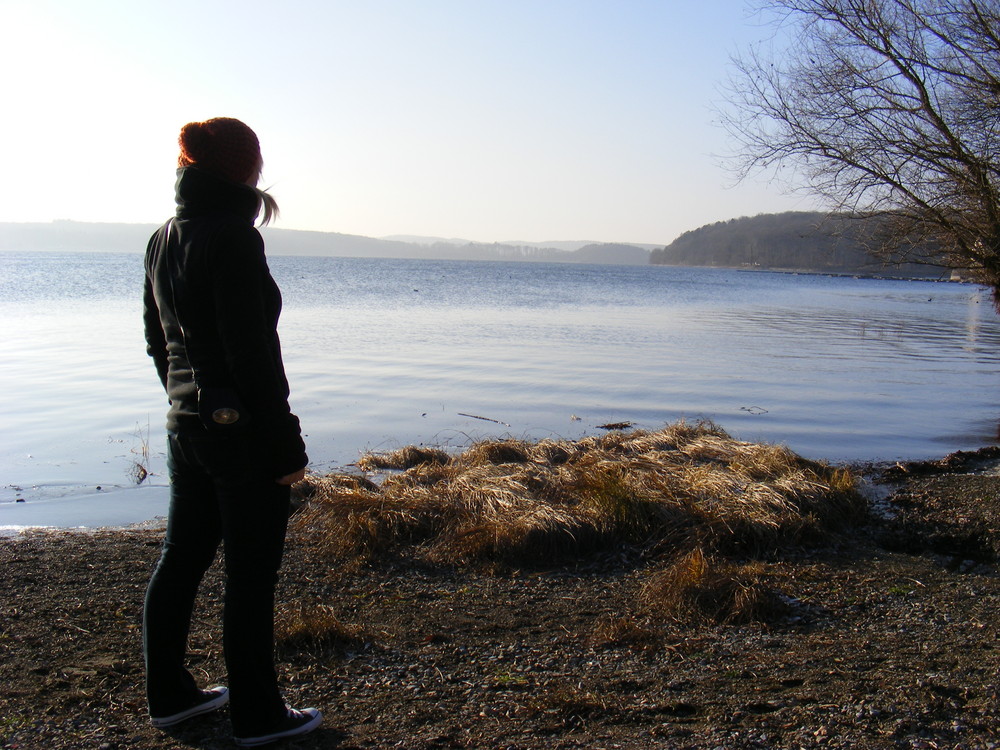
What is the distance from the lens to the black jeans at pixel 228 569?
2811 mm

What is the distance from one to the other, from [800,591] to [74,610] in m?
4.06

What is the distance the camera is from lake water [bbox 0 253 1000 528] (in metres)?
9.79

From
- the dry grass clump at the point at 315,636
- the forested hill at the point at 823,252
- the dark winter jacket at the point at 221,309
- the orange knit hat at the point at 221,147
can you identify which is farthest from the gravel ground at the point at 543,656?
the forested hill at the point at 823,252

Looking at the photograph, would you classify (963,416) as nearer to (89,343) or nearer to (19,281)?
(89,343)

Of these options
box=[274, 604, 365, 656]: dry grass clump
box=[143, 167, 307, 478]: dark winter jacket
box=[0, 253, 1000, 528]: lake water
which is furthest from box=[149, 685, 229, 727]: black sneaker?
box=[0, 253, 1000, 528]: lake water

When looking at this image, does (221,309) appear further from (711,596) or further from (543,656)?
(711,596)

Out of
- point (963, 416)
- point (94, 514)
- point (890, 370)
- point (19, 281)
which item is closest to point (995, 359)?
point (890, 370)

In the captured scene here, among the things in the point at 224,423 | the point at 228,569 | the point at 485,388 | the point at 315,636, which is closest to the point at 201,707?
the point at 228,569

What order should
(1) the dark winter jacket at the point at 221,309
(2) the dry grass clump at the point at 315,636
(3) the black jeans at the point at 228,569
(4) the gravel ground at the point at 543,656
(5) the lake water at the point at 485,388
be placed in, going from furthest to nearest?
(5) the lake water at the point at 485,388 → (2) the dry grass clump at the point at 315,636 → (4) the gravel ground at the point at 543,656 → (3) the black jeans at the point at 228,569 → (1) the dark winter jacket at the point at 221,309

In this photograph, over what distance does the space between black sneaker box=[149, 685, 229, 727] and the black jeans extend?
0.07 ft

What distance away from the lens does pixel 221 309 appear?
2.68m

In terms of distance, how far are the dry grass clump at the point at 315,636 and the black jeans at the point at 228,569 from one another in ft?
2.49

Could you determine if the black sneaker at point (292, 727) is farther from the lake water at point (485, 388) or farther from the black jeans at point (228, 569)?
the lake water at point (485, 388)

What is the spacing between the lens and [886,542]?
20.9ft
